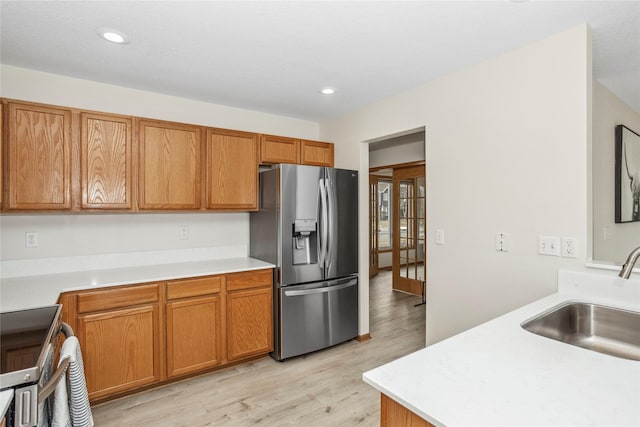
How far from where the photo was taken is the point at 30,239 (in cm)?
245

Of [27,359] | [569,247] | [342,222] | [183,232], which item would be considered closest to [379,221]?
[342,222]

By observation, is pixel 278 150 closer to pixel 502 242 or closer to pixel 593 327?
pixel 502 242

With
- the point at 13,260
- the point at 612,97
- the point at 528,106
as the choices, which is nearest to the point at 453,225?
the point at 528,106

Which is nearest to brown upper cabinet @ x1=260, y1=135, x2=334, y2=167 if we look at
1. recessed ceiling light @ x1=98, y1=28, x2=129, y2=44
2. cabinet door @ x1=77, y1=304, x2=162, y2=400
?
recessed ceiling light @ x1=98, y1=28, x2=129, y2=44

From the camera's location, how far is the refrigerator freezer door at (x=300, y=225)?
9.53 feet

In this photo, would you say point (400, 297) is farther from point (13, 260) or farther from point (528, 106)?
point (13, 260)

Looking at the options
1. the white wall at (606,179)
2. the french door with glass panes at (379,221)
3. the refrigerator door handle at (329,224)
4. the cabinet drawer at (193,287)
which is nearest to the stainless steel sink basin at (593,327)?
the white wall at (606,179)

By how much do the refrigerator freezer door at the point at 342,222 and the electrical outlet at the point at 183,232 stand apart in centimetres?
136

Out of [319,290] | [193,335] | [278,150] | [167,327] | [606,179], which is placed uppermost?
[278,150]

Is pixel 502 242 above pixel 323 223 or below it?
below

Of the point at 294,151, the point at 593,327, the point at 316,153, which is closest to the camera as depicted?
the point at 593,327

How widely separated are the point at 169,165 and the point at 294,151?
1.25 meters

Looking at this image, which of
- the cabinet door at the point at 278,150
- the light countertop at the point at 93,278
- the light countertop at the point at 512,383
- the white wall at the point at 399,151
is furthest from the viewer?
the white wall at the point at 399,151

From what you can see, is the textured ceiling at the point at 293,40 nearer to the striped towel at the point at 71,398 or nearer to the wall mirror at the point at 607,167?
the wall mirror at the point at 607,167
